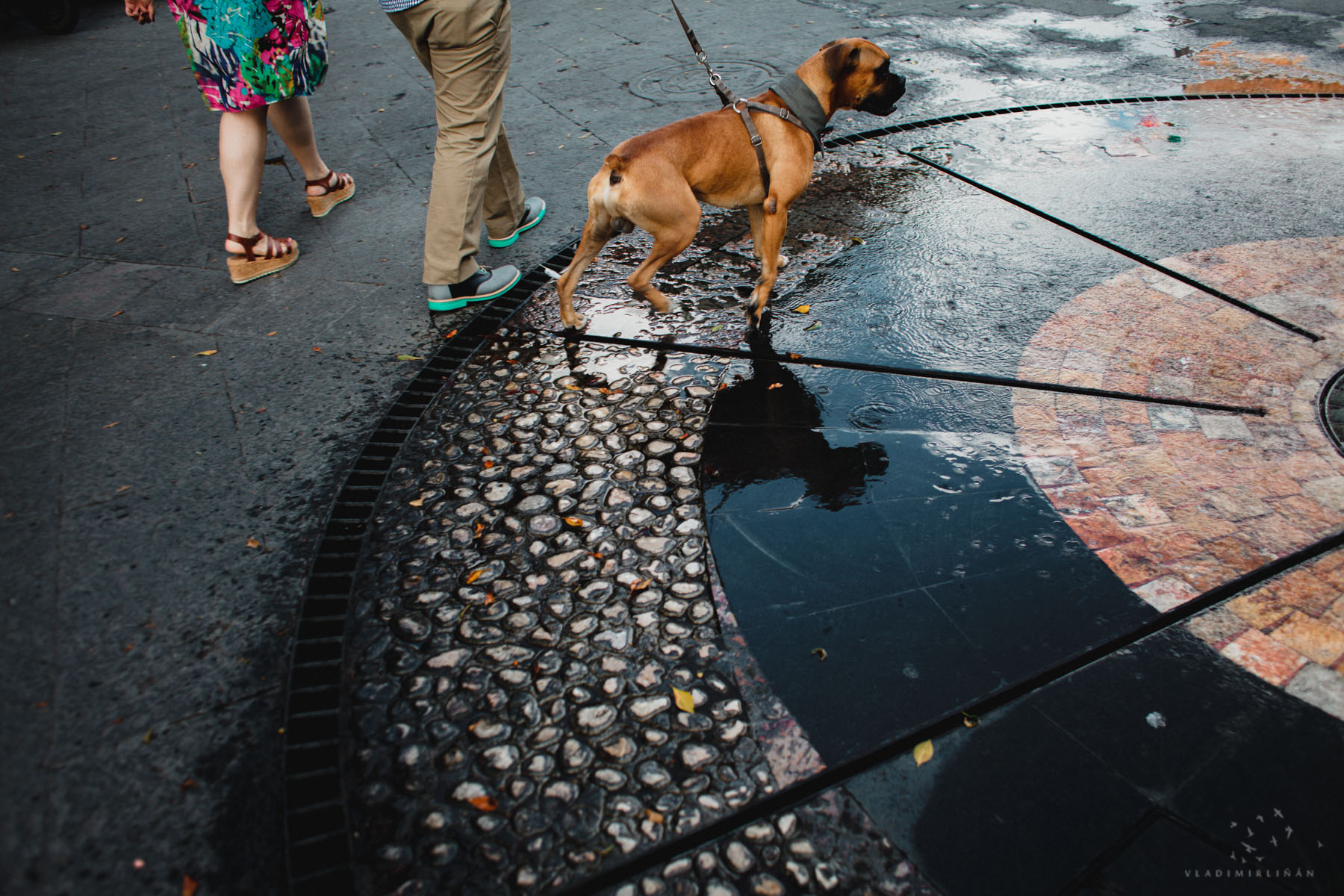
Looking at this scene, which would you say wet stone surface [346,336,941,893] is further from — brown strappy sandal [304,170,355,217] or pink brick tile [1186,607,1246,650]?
brown strappy sandal [304,170,355,217]

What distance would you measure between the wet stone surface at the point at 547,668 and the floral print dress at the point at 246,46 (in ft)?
7.31

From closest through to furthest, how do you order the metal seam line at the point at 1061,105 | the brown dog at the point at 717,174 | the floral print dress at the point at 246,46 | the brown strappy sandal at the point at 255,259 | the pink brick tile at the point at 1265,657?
1. the pink brick tile at the point at 1265,657
2. the brown dog at the point at 717,174
3. the floral print dress at the point at 246,46
4. the brown strappy sandal at the point at 255,259
5. the metal seam line at the point at 1061,105

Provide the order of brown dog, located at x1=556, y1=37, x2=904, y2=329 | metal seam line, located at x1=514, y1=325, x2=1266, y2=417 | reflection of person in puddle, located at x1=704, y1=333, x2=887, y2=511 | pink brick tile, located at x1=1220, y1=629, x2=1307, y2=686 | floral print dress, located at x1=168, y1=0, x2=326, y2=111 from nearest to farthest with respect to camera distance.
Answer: pink brick tile, located at x1=1220, y1=629, x2=1307, y2=686
reflection of person in puddle, located at x1=704, y1=333, x2=887, y2=511
metal seam line, located at x1=514, y1=325, x2=1266, y2=417
brown dog, located at x1=556, y1=37, x2=904, y2=329
floral print dress, located at x1=168, y1=0, x2=326, y2=111

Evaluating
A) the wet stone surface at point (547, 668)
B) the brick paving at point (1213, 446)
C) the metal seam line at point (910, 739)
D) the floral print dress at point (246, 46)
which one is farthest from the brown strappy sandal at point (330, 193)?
the metal seam line at point (910, 739)

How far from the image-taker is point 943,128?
5848 mm

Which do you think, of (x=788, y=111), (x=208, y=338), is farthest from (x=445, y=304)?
(x=788, y=111)

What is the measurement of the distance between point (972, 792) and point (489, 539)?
1714mm

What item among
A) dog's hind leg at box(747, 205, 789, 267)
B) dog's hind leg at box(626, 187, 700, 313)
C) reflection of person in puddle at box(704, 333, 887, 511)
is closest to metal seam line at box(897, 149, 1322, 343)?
dog's hind leg at box(747, 205, 789, 267)

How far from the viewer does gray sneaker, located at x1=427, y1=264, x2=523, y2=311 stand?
4.01 m

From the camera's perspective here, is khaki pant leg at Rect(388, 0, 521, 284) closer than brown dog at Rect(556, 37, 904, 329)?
No

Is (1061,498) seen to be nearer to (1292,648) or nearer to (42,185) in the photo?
(1292,648)

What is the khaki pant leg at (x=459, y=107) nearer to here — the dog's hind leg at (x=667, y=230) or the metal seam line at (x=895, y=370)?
the metal seam line at (x=895, y=370)

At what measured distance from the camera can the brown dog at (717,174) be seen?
333cm

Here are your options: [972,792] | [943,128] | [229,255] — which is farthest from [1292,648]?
[229,255]
